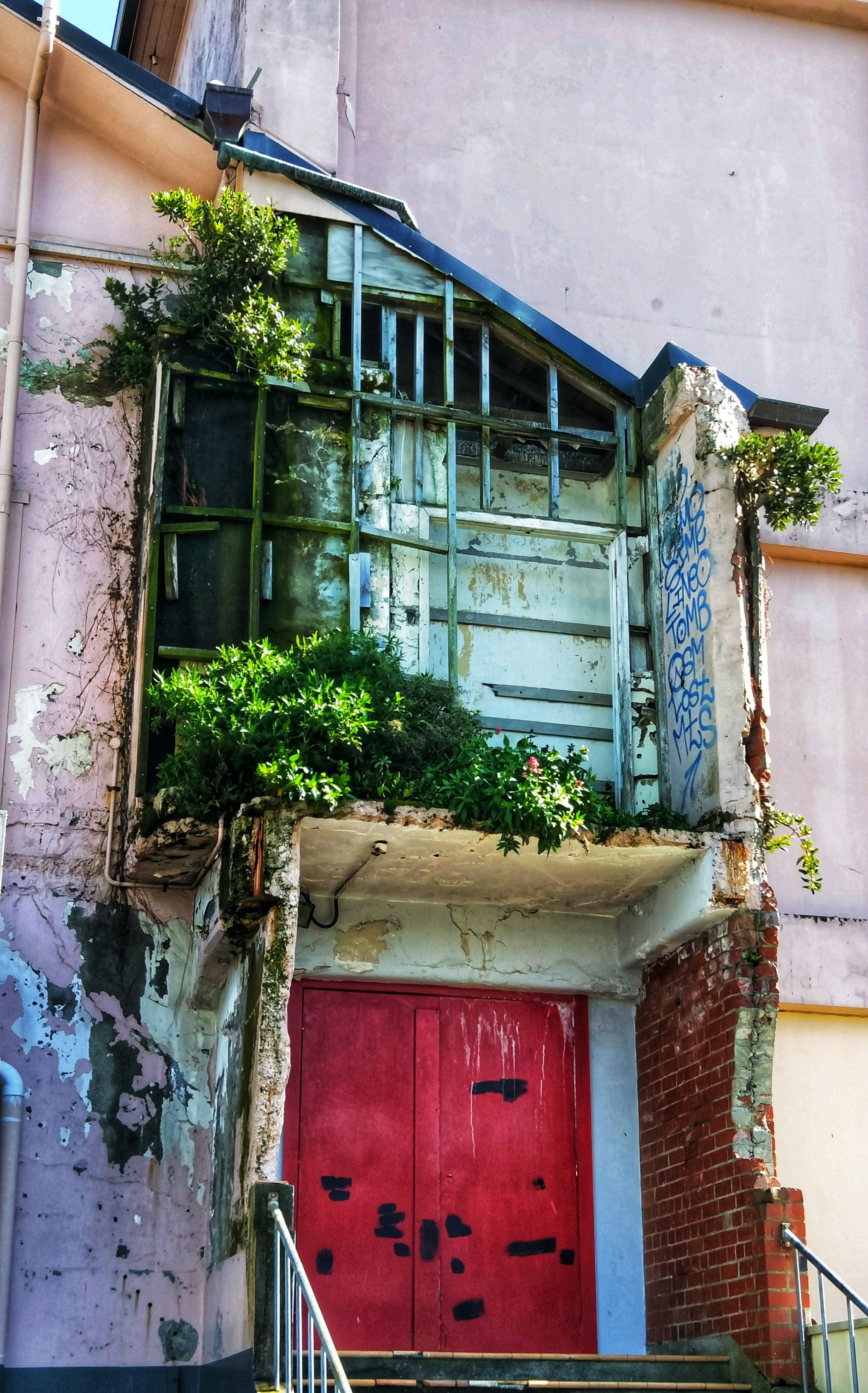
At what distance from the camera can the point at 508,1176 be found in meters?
9.22

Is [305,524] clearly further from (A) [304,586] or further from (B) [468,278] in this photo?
(B) [468,278]

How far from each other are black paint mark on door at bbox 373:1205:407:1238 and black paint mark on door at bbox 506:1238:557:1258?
2.20 ft

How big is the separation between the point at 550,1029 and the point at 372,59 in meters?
7.84

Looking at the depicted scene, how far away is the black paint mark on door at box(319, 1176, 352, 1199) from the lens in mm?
8859

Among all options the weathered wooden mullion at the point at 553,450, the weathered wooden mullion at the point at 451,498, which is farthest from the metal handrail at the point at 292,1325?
the weathered wooden mullion at the point at 553,450

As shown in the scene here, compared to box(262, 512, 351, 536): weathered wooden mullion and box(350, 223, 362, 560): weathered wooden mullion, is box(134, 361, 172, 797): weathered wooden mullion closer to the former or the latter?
box(262, 512, 351, 536): weathered wooden mullion

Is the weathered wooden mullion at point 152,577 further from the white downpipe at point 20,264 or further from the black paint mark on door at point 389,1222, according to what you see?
the black paint mark on door at point 389,1222

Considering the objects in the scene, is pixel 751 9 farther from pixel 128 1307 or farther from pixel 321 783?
pixel 128 1307

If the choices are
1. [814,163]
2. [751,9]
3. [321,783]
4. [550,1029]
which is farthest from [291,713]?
[751,9]

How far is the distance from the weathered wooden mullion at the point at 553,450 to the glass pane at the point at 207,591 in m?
2.04

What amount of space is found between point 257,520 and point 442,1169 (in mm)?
4023

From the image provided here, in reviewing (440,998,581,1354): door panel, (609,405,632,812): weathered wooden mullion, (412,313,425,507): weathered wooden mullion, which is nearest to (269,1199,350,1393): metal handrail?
(440,998,581,1354): door panel

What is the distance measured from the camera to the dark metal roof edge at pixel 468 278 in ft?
32.3

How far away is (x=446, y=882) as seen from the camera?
30.1 feet
